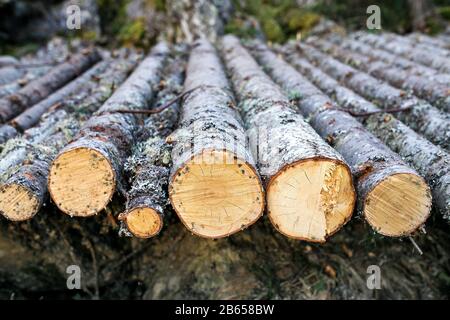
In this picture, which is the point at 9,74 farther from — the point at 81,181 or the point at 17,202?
the point at 81,181

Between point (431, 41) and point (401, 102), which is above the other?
point (401, 102)

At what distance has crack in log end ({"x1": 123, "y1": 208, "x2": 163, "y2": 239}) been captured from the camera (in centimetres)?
233

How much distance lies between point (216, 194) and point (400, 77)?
2913 millimetres

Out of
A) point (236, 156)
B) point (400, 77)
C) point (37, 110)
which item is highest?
point (236, 156)

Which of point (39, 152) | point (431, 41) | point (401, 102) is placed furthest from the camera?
point (431, 41)

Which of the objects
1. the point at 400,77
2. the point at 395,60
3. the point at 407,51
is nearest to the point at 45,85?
the point at 400,77

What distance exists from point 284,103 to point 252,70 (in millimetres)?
1289

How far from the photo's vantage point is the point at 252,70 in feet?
14.5

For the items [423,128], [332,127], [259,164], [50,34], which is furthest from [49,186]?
[50,34]

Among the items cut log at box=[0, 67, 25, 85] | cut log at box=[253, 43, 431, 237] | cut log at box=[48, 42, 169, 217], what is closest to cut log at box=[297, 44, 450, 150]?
cut log at box=[253, 43, 431, 237]

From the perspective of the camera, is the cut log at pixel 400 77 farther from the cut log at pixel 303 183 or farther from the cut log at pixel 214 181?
the cut log at pixel 214 181

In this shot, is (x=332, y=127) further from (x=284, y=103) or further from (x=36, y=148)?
(x=36, y=148)

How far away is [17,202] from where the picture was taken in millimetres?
2521

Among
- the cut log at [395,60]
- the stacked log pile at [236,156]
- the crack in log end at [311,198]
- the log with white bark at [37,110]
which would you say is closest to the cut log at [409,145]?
the stacked log pile at [236,156]
